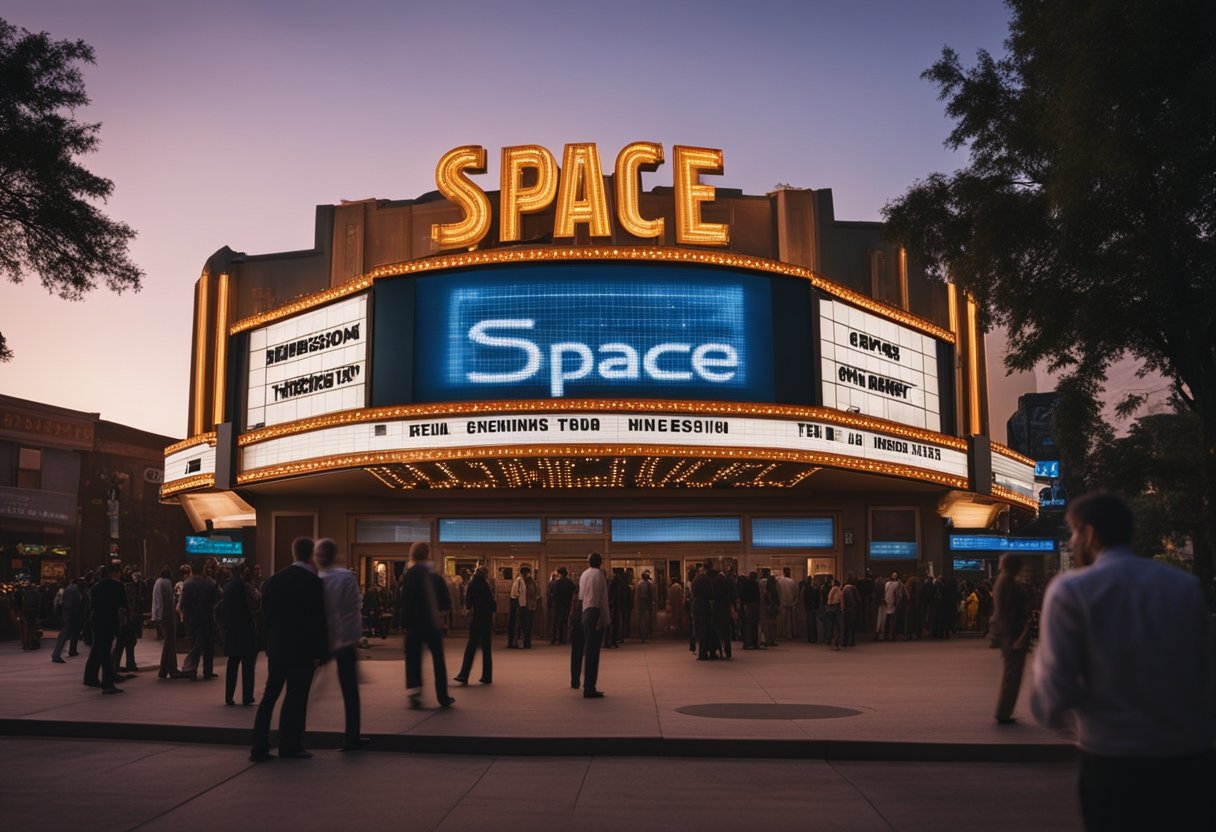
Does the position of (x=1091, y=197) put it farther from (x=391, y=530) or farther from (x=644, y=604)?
(x=391, y=530)

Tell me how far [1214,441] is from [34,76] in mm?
21540

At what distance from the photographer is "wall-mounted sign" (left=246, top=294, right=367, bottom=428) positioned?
29188 mm

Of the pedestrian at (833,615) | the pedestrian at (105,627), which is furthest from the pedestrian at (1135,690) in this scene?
the pedestrian at (833,615)

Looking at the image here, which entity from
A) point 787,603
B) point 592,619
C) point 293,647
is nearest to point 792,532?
point 787,603

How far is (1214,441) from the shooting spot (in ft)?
69.4

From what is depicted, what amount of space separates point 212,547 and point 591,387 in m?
13.5

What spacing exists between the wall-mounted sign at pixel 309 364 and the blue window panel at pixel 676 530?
30.0ft

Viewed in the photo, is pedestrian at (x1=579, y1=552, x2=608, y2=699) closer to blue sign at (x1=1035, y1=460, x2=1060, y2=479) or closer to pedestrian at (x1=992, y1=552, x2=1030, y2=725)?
pedestrian at (x1=992, y1=552, x2=1030, y2=725)

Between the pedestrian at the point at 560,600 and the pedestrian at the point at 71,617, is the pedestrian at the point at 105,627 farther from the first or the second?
the pedestrian at the point at 560,600

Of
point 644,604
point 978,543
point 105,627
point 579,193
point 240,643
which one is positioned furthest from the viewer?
point 978,543

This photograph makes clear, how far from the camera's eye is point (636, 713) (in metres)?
13.6

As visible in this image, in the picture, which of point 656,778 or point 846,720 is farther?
point 846,720

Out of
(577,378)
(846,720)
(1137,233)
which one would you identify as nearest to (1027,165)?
(1137,233)

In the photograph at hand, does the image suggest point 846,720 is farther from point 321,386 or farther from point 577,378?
point 321,386
